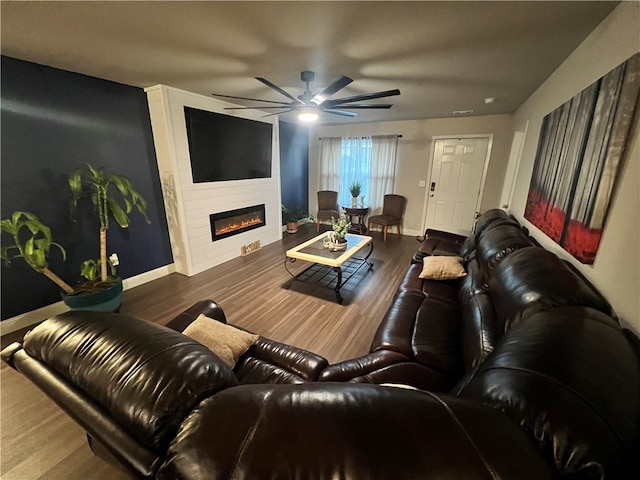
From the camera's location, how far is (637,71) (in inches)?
45.1

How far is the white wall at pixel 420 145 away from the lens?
458cm

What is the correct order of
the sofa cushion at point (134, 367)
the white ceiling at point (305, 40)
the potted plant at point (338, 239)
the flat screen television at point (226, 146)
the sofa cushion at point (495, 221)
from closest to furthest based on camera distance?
the sofa cushion at point (134, 367) < the white ceiling at point (305, 40) < the sofa cushion at point (495, 221) < the potted plant at point (338, 239) < the flat screen television at point (226, 146)

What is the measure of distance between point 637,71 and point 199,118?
151 inches

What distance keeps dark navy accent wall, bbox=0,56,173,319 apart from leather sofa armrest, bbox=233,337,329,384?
253 centimetres

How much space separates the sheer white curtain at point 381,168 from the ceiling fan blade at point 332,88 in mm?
3037

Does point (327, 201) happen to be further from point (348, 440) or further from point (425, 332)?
point (348, 440)

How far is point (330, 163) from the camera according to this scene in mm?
6082

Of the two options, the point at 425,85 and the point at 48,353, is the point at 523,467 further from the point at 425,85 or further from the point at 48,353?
the point at 425,85

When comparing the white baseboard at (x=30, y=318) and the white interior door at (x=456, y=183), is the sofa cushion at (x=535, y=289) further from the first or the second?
the white interior door at (x=456, y=183)

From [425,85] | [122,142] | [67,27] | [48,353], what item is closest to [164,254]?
[122,142]

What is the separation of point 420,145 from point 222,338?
516 centimetres

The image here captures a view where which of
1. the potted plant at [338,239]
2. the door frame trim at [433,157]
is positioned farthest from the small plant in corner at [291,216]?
the door frame trim at [433,157]

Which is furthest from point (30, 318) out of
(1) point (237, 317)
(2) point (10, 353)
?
(2) point (10, 353)

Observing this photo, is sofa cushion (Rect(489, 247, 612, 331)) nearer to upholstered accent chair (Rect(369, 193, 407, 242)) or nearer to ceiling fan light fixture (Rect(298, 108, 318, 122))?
ceiling fan light fixture (Rect(298, 108, 318, 122))
